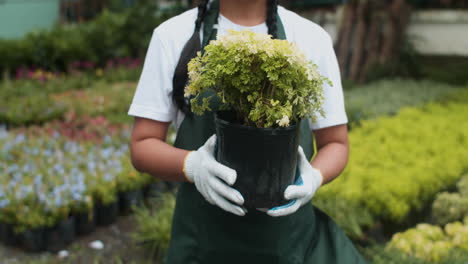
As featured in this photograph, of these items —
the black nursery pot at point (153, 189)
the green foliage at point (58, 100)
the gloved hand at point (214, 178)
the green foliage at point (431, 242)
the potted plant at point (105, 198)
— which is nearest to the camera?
the gloved hand at point (214, 178)

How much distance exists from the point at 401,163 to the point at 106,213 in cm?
231

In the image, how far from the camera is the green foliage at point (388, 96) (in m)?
5.24

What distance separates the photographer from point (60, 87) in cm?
732

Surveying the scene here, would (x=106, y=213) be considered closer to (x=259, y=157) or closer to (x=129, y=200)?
(x=129, y=200)

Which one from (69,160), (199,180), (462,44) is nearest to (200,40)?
(199,180)

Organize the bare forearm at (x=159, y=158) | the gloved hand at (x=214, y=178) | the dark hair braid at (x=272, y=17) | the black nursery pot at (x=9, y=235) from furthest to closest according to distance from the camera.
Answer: the black nursery pot at (x=9, y=235) → the dark hair braid at (x=272, y=17) → the bare forearm at (x=159, y=158) → the gloved hand at (x=214, y=178)

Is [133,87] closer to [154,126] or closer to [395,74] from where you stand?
[395,74]

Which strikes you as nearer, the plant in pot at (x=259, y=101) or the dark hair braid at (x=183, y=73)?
the plant in pot at (x=259, y=101)

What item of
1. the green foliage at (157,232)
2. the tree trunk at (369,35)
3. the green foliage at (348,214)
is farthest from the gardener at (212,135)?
the tree trunk at (369,35)

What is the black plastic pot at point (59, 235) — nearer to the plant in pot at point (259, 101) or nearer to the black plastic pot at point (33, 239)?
the black plastic pot at point (33, 239)

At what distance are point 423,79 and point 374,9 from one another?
1403mm

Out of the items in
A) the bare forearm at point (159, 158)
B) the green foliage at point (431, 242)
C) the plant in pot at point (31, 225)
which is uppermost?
the bare forearm at point (159, 158)

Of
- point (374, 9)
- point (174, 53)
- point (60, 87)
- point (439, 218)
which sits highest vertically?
point (174, 53)

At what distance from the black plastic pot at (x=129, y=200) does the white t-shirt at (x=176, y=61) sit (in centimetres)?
253
